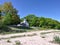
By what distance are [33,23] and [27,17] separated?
21.2 meters

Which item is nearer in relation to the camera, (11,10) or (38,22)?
(11,10)

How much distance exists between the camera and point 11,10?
215 ft

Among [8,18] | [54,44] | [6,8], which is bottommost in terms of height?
[54,44]

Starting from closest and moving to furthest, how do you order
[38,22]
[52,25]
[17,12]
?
[17,12]
[52,25]
[38,22]

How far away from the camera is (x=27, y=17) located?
113375 mm

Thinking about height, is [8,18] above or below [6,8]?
below

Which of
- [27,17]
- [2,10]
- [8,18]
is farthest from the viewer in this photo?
[27,17]

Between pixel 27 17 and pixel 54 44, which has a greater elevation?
Answer: pixel 27 17

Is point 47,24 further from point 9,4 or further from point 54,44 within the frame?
point 54,44

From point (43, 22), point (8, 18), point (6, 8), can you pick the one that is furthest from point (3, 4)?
point (43, 22)

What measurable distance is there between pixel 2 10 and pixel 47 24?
102ft

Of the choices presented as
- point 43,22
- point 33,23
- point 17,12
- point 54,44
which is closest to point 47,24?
point 43,22

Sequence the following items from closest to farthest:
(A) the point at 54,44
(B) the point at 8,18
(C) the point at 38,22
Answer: (A) the point at 54,44 → (B) the point at 8,18 → (C) the point at 38,22

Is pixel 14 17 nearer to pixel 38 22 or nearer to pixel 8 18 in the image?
pixel 8 18
